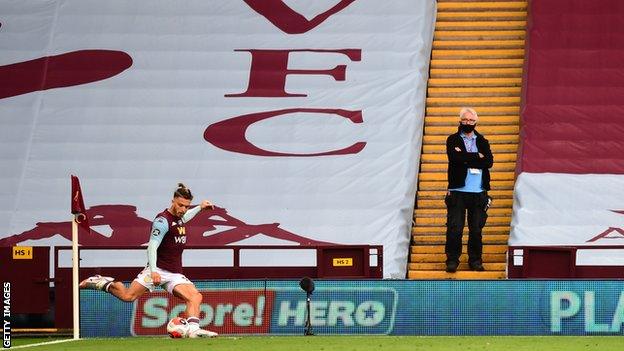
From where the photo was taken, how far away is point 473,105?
2273 cm

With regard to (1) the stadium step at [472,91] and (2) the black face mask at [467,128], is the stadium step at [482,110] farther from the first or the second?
(2) the black face mask at [467,128]

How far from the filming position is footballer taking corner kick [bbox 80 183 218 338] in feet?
49.2

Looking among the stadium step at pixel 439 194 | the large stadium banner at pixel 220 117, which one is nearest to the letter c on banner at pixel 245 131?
the large stadium banner at pixel 220 117

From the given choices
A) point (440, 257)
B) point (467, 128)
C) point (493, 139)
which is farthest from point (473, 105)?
point (467, 128)

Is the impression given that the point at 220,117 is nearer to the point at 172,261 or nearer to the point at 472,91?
the point at 472,91

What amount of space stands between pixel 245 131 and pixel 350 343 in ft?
26.7

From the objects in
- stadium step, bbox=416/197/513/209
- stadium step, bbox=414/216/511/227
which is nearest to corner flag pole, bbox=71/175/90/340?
stadium step, bbox=414/216/511/227

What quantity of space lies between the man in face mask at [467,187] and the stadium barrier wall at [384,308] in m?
2.08

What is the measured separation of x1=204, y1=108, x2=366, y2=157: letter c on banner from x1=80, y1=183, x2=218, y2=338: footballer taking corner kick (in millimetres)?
6633

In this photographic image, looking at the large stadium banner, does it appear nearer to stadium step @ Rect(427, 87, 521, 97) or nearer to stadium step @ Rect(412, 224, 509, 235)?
stadium step @ Rect(412, 224, 509, 235)

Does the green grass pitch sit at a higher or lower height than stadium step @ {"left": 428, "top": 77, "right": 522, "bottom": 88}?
lower

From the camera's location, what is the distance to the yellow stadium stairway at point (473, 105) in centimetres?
2014

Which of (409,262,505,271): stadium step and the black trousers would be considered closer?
the black trousers

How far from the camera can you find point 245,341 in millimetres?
15055
